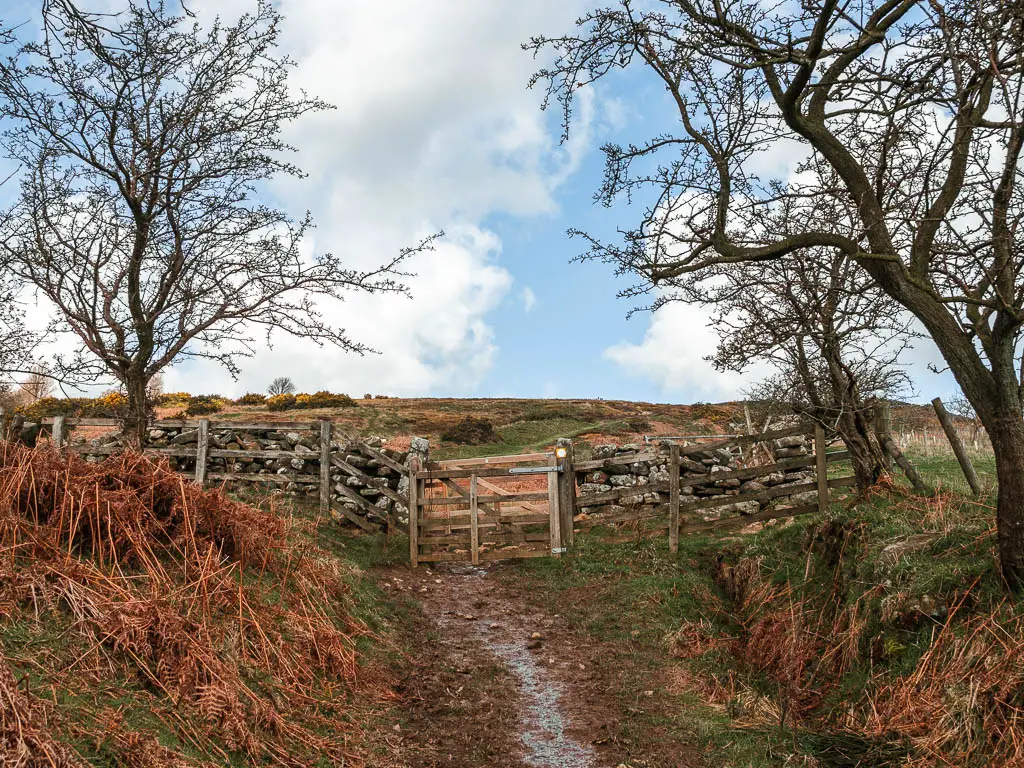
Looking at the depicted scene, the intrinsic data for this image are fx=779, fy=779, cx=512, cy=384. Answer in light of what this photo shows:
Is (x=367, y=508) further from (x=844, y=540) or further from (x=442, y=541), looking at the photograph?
(x=844, y=540)

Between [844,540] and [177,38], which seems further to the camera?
[177,38]

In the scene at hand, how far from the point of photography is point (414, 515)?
14.2m

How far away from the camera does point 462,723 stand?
7.26m

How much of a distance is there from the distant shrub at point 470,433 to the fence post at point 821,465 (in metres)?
17.7

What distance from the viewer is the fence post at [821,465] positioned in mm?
12938

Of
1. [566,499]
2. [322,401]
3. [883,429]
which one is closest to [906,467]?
[883,429]

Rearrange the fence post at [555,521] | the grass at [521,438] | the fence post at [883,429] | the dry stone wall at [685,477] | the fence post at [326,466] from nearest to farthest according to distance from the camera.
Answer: the fence post at [883,429]
the fence post at [555,521]
the dry stone wall at [685,477]
the fence post at [326,466]
the grass at [521,438]

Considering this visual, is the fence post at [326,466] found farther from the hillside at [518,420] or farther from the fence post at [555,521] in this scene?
the hillside at [518,420]

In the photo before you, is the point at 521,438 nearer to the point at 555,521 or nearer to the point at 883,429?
the point at 555,521

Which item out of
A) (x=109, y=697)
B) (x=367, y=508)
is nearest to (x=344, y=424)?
(x=367, y=508)

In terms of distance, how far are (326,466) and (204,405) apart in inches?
988

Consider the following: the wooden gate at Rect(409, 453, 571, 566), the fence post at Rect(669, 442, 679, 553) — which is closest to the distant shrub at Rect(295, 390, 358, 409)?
the wooden gate at Rect(409, 453, 571, 566)

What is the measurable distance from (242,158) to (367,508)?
22.4 feet

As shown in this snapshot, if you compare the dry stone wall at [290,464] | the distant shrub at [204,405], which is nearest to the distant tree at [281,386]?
the distant shrub at [204,405]
